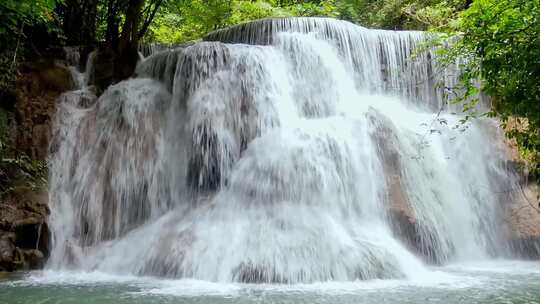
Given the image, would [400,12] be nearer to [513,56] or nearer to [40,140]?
[40,140]

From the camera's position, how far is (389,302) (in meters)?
5.46

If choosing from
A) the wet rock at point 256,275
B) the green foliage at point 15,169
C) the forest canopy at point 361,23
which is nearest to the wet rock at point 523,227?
the forest canopy at point 361,23

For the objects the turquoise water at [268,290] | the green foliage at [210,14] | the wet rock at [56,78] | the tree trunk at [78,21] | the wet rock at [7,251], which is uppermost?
the green foliage at [210,14]

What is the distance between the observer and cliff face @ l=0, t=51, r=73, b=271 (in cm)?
811

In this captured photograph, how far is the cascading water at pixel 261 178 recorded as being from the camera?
7293 mm

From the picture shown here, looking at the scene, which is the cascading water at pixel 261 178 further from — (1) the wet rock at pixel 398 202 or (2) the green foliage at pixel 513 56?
(2) the green foliage at pixel 513 56

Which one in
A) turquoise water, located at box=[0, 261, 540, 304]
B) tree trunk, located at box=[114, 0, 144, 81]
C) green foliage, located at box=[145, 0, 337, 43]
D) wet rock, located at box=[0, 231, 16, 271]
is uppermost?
green foliage, located at box=[145, 0, 337, 43]

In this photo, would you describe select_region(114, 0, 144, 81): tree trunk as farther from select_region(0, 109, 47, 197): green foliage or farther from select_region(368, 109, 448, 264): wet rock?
select_region(368, 109, 448, 264): wet rock

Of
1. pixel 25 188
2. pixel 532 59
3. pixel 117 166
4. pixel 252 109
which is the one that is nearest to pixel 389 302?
pixel 532 59

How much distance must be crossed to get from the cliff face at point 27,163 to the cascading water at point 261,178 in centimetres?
29

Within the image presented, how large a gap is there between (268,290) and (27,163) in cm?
532

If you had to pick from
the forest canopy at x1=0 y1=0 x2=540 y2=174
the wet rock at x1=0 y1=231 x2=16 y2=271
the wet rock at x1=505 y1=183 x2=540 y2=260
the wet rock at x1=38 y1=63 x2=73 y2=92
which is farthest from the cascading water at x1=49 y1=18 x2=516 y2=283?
the forest canopy at x1=0 y1=0 x2=540 y2=174

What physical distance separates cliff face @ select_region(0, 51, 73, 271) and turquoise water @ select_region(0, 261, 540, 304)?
0.85 metres

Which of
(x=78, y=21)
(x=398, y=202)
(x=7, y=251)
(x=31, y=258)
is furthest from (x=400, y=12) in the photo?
(x=7, y=251)
